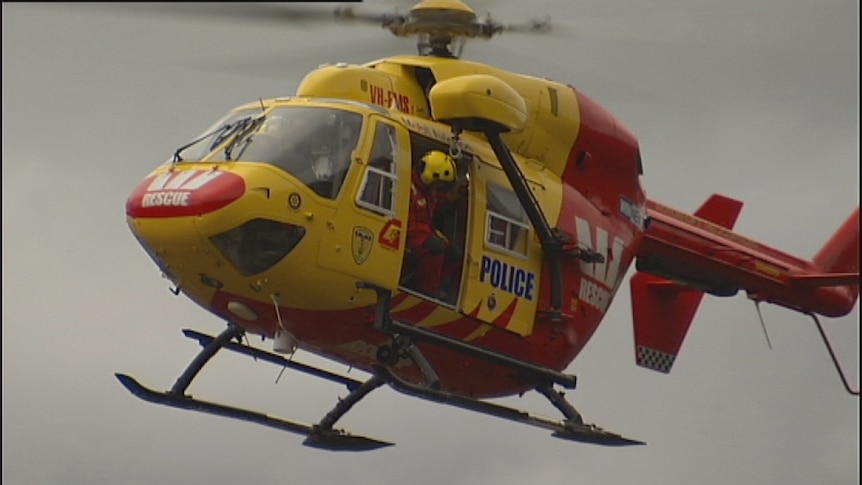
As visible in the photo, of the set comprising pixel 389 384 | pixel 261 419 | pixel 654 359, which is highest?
pixel 389 384

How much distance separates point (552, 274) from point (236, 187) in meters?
3.89

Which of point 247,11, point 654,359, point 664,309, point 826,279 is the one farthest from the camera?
point 664,309

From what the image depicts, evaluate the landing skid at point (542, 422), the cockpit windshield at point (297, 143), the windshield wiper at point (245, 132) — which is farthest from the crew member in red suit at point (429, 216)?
the windshield wiper at point (245, 132)

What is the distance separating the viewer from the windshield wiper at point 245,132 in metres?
19.1

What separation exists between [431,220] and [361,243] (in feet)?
3.26

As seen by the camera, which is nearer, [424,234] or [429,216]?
[424,234]

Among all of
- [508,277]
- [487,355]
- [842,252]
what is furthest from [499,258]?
[842,252]

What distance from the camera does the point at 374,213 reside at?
19.0 meters

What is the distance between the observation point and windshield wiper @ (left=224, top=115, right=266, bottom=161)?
1908cm

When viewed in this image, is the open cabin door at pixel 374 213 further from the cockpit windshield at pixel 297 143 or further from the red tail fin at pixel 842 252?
the red tail fin at pixel 842 252

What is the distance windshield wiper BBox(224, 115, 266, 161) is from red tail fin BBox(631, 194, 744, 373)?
6836mm

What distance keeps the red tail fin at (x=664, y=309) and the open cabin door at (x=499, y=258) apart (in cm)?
414

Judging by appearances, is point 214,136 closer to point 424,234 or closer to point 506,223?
point 424,234

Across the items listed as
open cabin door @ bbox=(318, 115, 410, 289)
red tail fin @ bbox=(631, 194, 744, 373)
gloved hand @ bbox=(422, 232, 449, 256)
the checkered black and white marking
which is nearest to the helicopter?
open cabin door @ bbox=(318, 115, 410, 289)
